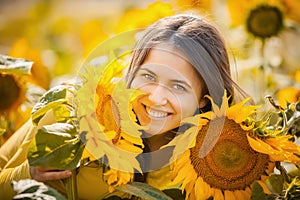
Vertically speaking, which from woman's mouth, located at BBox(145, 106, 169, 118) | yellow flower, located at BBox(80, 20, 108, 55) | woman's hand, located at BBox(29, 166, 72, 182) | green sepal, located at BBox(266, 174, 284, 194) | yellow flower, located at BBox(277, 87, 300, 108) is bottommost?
yellow flower, located at BBox(277, 87, 300, 108)

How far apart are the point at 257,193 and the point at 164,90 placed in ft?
0.69

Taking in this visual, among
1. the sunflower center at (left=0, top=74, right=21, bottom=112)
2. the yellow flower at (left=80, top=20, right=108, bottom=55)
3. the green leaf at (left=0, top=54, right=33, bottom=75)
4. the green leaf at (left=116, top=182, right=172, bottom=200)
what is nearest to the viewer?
the green leaf at (left=116, top=182, right=172, bottom=200)

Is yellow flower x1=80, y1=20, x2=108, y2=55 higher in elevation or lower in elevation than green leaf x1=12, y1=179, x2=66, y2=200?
lower

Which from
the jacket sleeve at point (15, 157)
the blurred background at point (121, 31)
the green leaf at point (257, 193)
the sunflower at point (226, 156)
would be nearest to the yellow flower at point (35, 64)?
the blurred background at point (121, 31)

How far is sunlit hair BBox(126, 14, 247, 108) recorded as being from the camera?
125 centimetres

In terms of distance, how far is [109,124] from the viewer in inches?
43.2

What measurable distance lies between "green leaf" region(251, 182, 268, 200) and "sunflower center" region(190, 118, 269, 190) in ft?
0.19

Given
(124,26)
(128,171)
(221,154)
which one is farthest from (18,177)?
(124,26)

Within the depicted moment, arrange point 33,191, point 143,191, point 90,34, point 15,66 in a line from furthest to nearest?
point 90,34 → point 15,66 → point 143,191 → point 33,191

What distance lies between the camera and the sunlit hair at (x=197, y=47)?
4.11ft

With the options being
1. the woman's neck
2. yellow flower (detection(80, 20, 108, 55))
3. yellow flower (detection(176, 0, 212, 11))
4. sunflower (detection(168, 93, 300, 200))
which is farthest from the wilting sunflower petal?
yellow flower (detection(80, 20, 108, 55))

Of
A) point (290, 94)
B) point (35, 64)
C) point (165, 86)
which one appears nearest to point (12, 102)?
point (35, 64)

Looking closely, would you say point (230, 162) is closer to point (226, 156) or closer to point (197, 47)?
point (226, 156)

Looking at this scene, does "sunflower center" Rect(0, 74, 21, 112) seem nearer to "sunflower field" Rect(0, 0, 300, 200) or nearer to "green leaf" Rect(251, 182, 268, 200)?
"sunflower field" Rect(0, 0, 300, 200)
